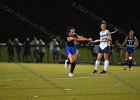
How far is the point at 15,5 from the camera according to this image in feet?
190

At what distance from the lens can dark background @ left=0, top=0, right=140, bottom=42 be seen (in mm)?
54375

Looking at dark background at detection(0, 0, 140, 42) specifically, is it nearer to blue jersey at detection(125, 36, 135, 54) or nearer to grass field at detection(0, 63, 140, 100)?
blue jersey at detection(125, 36, 135, 54)

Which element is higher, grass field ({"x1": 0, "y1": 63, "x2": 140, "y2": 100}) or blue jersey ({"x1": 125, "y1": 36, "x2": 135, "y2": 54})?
blue jersey ({"x1": 125, "y1": 36, "x2": 135, "y2": 54})

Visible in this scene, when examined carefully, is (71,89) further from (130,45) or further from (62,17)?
(62,17)

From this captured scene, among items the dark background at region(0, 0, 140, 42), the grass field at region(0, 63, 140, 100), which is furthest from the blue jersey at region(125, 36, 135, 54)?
the dark background at region(0, 0, 140, 42)

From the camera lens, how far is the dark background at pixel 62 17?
54.4 meters

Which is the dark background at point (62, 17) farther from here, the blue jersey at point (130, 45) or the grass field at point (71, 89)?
the grass field at point (71, 89)

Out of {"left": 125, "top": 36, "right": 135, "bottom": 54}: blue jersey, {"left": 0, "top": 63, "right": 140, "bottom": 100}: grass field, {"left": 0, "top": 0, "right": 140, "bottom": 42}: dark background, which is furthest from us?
{"left": 0, "top": 0, "right": 140, "bottom": 42}: dark background

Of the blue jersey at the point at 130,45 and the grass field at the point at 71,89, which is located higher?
the blue jersey at the point at 130,45

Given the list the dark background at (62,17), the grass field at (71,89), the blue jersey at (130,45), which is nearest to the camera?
the grass field at (71,89)

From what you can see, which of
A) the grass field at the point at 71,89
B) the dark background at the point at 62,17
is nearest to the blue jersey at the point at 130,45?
the grass field at the point at 71,89

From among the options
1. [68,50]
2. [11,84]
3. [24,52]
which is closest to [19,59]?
[24,52]

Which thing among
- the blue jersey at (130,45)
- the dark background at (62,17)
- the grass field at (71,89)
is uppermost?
the dark background at (62,17)

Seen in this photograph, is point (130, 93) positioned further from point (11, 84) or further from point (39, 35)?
point (39, 35)
